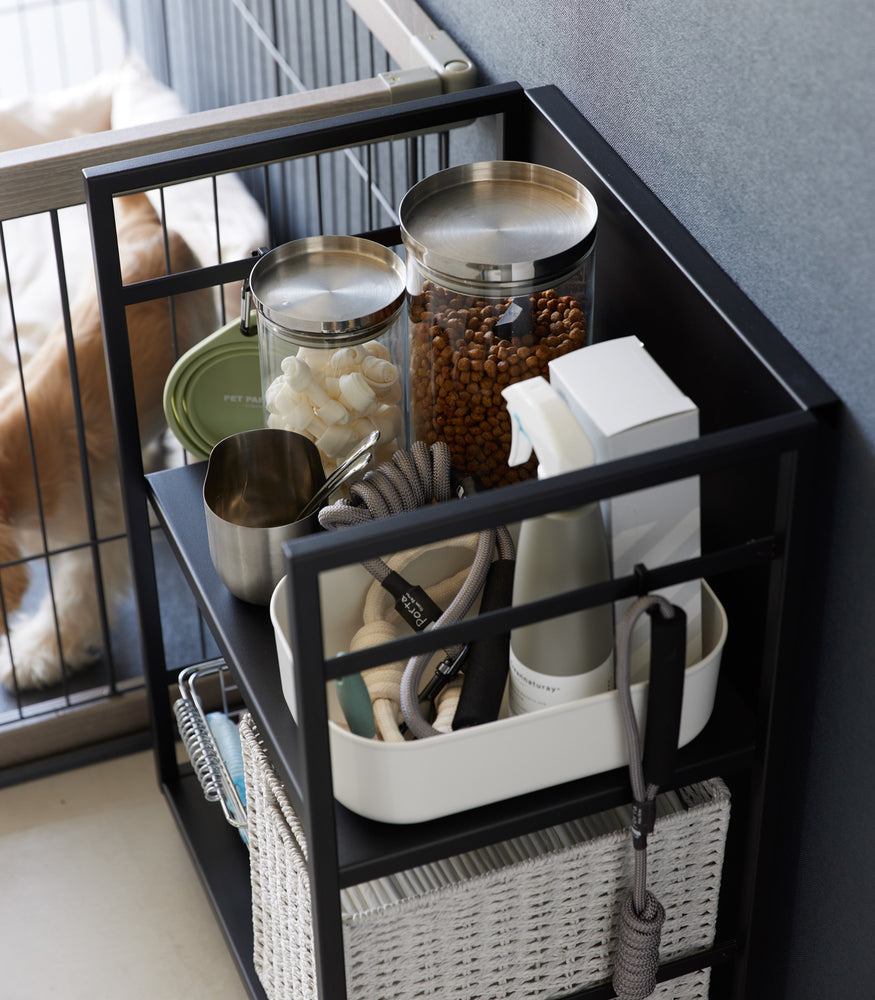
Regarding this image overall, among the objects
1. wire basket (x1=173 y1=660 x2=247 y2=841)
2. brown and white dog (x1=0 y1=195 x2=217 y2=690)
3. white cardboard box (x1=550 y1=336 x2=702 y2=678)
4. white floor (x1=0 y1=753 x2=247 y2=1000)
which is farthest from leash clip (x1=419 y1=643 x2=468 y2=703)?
brown and white dog (x1=0 y1=195 x2=217 y2=690)

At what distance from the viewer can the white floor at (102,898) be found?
4.63 ft

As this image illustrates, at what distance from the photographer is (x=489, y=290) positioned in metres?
1.00

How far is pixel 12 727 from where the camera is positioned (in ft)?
5.24

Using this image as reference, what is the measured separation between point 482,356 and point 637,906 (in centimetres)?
43

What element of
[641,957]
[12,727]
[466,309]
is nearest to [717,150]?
[466,309]

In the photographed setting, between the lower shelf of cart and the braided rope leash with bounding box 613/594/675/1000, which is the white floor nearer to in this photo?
the lower shelf of cart

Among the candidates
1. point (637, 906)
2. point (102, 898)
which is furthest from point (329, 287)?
point (102, 898)

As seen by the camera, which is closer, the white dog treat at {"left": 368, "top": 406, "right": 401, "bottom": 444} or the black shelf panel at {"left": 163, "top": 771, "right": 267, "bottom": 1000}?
the white dog treat at {"left": 368, "top": 406, "right": 401, "bottom": 444}

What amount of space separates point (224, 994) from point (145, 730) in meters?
0.39

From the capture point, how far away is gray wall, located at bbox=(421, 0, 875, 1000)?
33.3 inches

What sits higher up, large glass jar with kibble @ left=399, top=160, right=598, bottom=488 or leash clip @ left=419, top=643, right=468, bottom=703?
large glass jar with kibble @ left=399, top=160, right=598, bottom=488

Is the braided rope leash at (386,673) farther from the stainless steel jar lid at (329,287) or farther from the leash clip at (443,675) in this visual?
the stainless steel jar lid at (329,287)

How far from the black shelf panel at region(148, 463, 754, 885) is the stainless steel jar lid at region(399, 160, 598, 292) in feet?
1.06

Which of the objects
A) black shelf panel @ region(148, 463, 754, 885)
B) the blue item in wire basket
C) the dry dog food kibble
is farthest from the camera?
the blue item in wire basket
